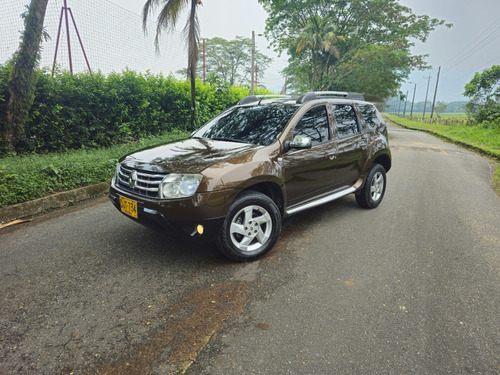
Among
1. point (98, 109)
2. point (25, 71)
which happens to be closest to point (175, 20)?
point (98, 109)

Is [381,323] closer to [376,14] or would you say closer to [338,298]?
[338,298]

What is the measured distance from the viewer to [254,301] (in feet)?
8.09

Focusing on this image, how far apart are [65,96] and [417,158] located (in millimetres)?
10591

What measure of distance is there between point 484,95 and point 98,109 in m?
27.7

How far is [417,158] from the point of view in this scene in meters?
10.5

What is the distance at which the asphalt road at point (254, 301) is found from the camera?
1892mm

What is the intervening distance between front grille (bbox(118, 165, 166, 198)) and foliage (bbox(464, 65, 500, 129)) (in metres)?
23.5

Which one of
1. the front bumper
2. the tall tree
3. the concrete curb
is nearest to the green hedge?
the tall tree

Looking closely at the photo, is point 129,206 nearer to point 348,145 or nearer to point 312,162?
point 312,162

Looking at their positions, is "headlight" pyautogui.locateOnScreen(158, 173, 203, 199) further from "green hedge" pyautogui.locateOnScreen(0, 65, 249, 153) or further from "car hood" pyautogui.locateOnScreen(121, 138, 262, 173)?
"green hedge" pyautogui.locateOnScreen(0, 65, 249, 153)

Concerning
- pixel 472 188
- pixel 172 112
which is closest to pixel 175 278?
pixel 472 188

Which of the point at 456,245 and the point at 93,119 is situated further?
the point at 93,119

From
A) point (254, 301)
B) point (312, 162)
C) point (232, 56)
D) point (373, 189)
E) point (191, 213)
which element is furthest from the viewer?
point (232, 56)

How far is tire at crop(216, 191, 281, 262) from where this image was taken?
2875 millimetres
